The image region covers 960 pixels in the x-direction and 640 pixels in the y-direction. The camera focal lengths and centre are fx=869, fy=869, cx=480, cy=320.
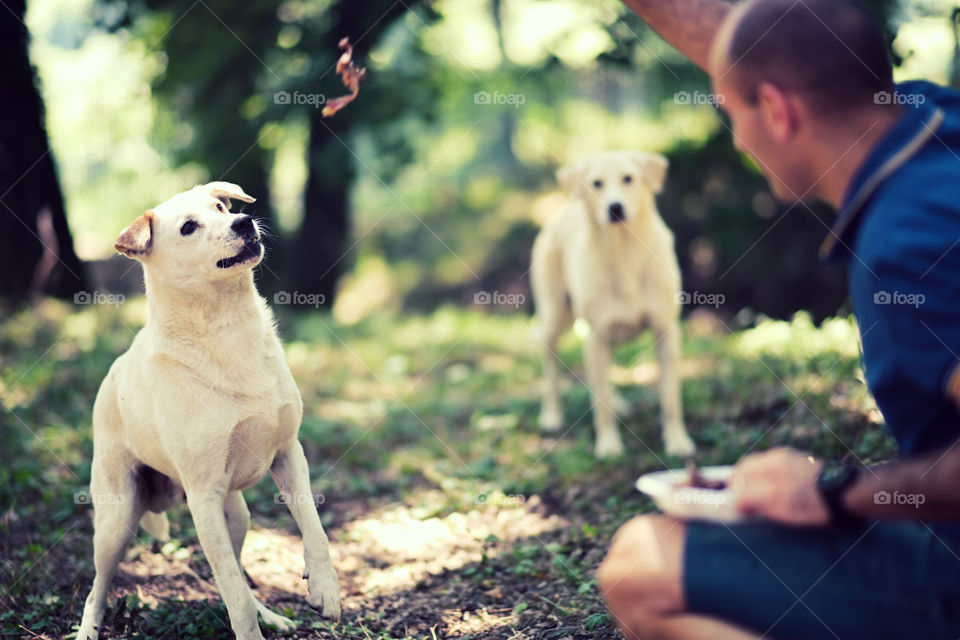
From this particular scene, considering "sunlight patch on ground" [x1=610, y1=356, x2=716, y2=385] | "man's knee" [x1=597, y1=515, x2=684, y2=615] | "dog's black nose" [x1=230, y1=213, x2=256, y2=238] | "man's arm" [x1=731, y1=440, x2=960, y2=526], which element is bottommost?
"man's knee" [x1=597, y1=515, x2=684, y2=615]

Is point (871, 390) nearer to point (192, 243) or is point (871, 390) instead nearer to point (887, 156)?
point (887, 156)

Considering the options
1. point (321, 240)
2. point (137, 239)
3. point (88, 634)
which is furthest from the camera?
point (321, 240)

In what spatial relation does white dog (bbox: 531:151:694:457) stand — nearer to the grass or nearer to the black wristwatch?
the grass

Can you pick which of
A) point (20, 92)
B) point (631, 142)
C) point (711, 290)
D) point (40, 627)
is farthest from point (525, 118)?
point (40, 627)

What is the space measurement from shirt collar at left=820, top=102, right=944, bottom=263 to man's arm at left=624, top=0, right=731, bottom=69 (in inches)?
39.7

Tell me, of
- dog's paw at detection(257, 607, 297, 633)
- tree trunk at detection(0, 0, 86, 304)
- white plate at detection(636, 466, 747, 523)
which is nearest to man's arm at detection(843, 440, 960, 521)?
white plate at detection(636, 466, 747, 523)

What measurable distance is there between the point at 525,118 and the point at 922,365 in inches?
525

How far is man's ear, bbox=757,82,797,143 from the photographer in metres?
1.73

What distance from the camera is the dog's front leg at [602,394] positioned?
5429 millimetres

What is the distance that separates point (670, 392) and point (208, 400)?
3.19 meters

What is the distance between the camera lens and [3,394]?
6.18 metres

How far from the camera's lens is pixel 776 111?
5.73 feet

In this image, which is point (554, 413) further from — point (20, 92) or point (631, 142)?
point (631, 142)

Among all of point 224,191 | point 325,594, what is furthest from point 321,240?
point 325,594
